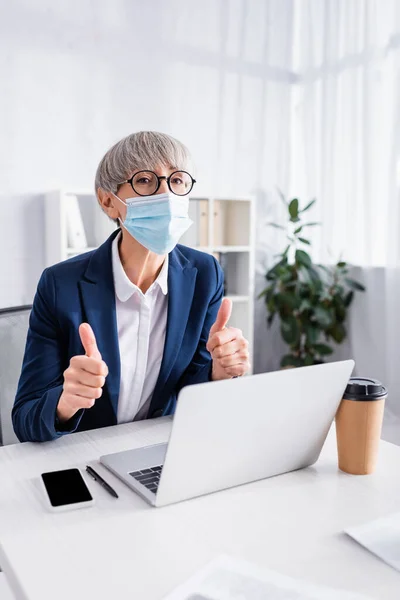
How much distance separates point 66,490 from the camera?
933 mm

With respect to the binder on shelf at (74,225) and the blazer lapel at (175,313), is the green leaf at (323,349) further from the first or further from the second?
the blazer lapel at (175,313)

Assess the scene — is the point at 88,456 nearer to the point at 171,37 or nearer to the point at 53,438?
the point at 53,438

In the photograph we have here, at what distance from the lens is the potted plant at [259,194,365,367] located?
3551 mm

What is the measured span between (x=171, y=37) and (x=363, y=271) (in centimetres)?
183

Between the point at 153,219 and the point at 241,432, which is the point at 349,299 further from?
the point at 241,432

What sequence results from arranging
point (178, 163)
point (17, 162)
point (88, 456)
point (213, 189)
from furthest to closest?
1. point (213, 189)
2. point (17, 162)
3. point (178, 163)
4. point (88, 456)

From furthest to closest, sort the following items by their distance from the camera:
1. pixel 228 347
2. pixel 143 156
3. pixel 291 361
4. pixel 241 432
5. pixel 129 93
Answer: pixel 291 361 < pixel 129 93 < pixel 143 156 < pixel 228 347 < pixel 241 432

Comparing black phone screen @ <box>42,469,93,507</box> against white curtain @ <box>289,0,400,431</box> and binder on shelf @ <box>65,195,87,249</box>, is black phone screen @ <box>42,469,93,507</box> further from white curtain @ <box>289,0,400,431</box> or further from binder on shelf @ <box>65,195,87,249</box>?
white curtain @ <box>289,0,400,431</box>

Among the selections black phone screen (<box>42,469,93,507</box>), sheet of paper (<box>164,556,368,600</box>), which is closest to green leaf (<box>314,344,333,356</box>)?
black phone screen (<box>42,469,93,507</box>)

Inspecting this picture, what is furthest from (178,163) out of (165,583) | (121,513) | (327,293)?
(327,293)

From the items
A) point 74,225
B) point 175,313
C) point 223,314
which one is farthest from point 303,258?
point 223,314

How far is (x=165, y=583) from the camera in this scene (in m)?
0.70

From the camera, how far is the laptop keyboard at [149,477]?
96 centimetres

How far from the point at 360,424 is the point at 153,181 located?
0.76 meters
